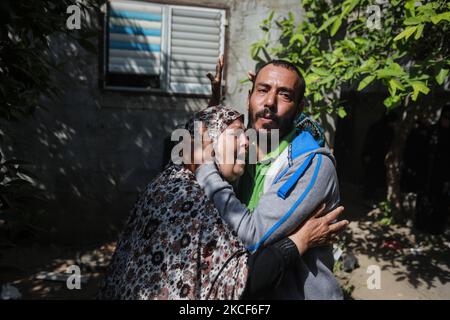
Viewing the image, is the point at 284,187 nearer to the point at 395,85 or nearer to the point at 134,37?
the point at 395,85

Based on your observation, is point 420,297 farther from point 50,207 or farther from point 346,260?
point 50,207


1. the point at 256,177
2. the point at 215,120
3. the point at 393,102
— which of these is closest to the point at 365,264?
the point at 393,102

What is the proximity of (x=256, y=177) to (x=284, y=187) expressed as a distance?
411mm

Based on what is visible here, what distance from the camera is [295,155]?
2010 millimetres

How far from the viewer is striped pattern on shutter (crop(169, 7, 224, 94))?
594cm

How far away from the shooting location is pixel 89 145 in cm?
606

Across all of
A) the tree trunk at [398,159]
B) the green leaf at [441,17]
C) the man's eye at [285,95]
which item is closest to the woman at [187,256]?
the man's eye at [285,95]

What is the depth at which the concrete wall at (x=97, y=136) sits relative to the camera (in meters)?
5.86

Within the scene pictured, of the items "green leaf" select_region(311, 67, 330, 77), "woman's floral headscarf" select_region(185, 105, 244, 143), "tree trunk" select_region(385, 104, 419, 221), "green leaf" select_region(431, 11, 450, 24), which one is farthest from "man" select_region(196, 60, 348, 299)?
"tree trunk" select_region(385, 104, 419, 221)

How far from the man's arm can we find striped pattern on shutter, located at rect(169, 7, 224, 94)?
4.48 metres

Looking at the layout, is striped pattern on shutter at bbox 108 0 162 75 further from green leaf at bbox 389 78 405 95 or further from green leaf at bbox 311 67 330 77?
green leaf at bbox 389 78 405 95

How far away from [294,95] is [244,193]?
68cm
